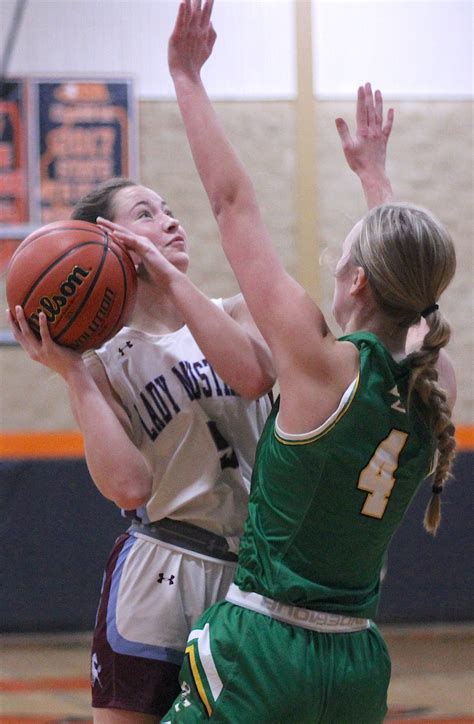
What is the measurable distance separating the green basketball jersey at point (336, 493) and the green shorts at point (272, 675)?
0.22 ft

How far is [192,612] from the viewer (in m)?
2.33

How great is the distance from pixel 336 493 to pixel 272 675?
0.37m

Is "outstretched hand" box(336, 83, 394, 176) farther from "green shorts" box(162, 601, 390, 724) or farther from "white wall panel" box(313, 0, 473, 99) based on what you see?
"white wall panel" box(313, 0, 473, 99)

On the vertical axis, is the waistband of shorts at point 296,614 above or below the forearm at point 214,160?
below

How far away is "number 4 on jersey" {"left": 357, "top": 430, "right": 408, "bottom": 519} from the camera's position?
1.91 m

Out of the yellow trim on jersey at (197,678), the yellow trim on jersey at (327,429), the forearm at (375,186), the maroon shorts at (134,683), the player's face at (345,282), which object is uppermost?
the forearm at (375,186)

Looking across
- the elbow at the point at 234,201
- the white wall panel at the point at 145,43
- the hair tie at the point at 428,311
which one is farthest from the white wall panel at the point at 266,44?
the hair tie at the point at 428,311

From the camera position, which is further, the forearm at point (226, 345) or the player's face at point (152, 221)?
the player's face at point (152, 221)

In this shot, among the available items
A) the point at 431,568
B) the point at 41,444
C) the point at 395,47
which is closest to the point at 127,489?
the point at 41,444

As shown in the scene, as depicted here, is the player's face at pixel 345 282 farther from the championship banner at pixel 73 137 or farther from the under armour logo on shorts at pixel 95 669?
the championship banner at pixel 73 137

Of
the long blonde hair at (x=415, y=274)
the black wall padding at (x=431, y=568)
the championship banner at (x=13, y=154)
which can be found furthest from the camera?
the championship banner at (x=13, y=154)

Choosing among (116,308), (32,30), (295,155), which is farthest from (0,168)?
(116,308)

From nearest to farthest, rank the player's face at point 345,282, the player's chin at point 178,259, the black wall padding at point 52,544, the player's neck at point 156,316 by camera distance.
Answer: the player's face at point 345,282
the player's chin at point 178,259
the player's neck at point 156,316
the black wall padding at point 52,544

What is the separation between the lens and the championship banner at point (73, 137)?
649cm
